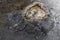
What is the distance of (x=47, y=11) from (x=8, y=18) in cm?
39

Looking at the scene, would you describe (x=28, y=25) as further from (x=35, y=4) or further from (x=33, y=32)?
(x=35, y=4)

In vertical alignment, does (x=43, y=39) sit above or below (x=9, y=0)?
below

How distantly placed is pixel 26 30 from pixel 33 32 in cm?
7

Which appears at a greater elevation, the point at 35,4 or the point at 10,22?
the point at 35,4

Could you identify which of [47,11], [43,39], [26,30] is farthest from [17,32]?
[47,11]

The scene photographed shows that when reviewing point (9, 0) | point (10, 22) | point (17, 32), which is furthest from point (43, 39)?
point (9, 0)

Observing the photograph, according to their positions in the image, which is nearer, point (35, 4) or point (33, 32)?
point (33, 32)

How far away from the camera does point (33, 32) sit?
165 centimetres

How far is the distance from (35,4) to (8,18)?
0.30 metres

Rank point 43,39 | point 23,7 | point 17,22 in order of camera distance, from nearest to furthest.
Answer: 1. point 43,39
2. point 17,22
3. point 23,7

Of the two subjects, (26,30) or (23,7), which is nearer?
(26,30)

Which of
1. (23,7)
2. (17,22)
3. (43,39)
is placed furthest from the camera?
(23,7)

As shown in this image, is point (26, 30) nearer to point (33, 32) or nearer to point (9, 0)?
point (33, 32)

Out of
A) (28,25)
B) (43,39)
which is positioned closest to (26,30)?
(28,25)
